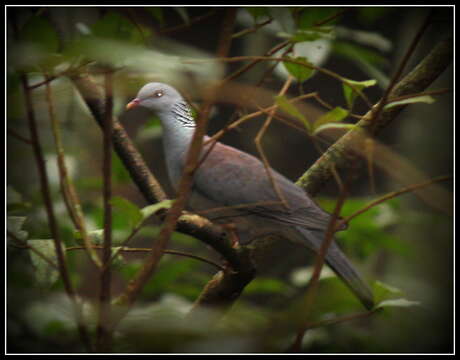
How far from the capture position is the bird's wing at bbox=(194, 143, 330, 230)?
123 cm

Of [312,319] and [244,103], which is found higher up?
[244,103]

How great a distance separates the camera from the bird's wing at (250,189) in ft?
4.04

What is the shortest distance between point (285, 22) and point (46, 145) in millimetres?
864

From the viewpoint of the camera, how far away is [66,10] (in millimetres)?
955

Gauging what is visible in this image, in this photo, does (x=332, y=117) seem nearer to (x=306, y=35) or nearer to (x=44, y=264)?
(x=306, y=35)

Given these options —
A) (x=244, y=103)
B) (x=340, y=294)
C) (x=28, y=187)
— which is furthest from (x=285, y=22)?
(x=28, y=187)

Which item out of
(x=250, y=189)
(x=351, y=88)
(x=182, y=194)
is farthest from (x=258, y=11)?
(x=250, y=189)

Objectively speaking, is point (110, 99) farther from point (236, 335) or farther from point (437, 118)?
point (437, 118)

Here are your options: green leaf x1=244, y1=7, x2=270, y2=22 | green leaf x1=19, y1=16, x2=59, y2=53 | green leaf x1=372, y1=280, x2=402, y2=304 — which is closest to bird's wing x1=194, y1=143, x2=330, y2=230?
green leaf x1=372, y1=280, x2=402, y2=304

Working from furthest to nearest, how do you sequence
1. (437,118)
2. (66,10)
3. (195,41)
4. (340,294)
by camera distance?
(437,118), (195,41), (340,294), (66,10)

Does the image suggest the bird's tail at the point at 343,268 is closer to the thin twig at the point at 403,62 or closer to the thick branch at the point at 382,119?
the thick branch at the point at 382,119

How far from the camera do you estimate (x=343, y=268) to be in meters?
1.15

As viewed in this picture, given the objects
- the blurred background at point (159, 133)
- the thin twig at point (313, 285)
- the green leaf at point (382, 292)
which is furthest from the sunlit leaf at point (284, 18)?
the green leaf at point (382, 292)

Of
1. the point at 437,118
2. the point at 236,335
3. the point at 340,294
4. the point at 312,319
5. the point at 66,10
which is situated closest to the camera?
the point at 236,335
